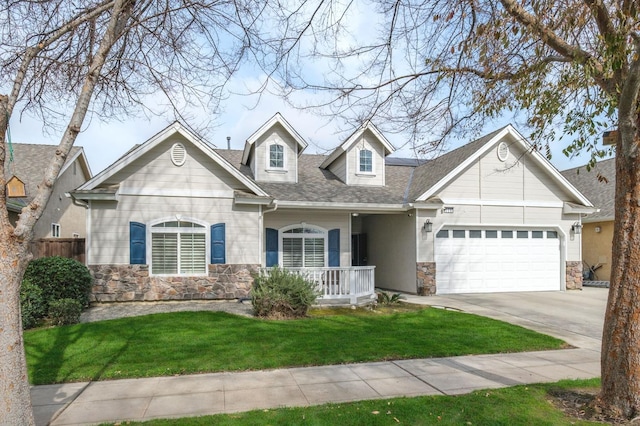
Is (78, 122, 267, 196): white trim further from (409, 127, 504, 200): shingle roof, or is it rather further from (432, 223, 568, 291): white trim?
(432, 223, 568, 291): white trim

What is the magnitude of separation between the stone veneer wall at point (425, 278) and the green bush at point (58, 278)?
10.1 metres

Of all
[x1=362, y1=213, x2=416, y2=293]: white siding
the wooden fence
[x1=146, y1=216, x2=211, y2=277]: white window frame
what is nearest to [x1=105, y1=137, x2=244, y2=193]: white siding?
[x1=146, y1=216, x2=211, y2=277]: white window frame

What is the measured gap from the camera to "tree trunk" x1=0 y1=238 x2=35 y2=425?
343cm

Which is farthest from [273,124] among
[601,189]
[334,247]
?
[601,189]

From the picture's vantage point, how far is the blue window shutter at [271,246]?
14.5 metres

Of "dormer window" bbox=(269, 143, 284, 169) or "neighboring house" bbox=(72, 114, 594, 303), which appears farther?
"dormer window" bbox=(269, 143, 284, 169)

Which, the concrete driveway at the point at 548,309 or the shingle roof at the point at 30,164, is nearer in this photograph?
the concrete driveway at the point at 548,309

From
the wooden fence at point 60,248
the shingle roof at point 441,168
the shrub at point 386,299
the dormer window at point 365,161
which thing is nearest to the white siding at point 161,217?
the wooden fence at point 60,248

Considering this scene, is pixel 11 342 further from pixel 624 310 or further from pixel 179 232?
pixel 179 232

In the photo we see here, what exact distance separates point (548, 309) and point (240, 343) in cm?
884

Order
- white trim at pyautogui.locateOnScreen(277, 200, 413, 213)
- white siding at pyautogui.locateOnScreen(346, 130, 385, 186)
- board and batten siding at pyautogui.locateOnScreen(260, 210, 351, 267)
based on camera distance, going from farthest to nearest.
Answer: white siding at pyautogui.locateOnScreen(346, 130, 385, 186) < board and batten siding at pyautogui.locateOnScreen(260, 210, 351, 267) < white trim at pyautogui.locateOnScreen(277, 200, 413, 213)

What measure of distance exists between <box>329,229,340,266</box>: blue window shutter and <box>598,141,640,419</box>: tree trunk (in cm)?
1060

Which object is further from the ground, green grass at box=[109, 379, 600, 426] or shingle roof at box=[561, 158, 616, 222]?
shingle roof at box=[561, 158, 616, 222]

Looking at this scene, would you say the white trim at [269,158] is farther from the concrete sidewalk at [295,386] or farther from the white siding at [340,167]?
the concrete sidewalk at [295,386]
